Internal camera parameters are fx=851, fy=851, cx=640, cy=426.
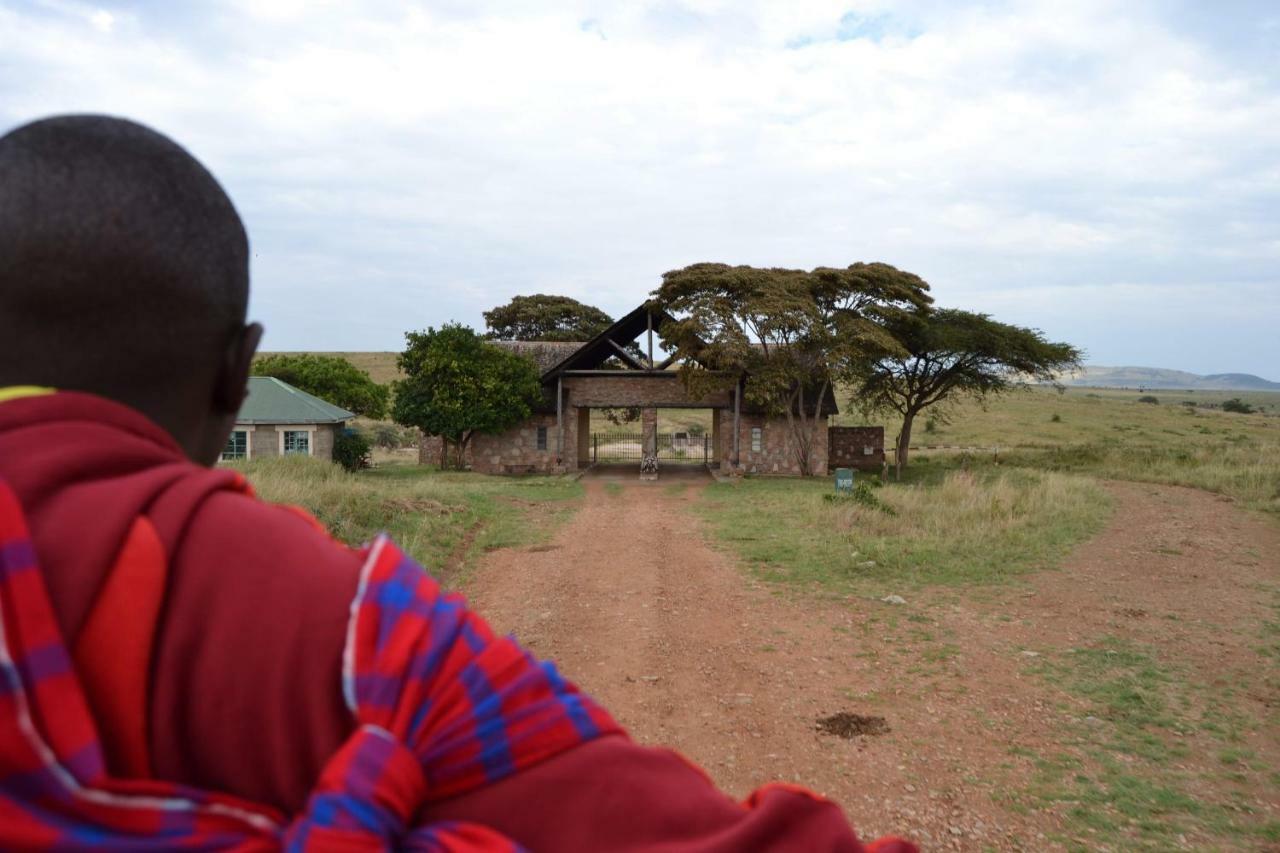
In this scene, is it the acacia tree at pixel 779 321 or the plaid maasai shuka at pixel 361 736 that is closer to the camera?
the plaid maasai shuka at pixel 361 736

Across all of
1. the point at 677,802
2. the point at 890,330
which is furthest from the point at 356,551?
the point at 890,330

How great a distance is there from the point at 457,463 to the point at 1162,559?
2042 centimetres

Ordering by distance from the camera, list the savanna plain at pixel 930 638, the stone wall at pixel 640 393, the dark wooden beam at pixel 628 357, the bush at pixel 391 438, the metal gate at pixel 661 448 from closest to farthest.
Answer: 1. the savanna plain at pixel 930 638
2. the stone wall at pixel 640 393
3. the dark wooden beam at pixel 628 357
4. the metal gate at pixel 661 448
5. the bush at pixel 391 438

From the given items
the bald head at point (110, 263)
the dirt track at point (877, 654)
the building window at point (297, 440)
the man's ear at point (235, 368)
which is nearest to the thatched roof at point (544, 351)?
the building window at point (297, 440)

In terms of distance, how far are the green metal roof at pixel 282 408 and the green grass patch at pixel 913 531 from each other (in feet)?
43.1

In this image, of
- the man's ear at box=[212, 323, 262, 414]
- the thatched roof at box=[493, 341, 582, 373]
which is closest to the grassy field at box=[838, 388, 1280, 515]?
the thatched roof at box=[493, 341, 582, 373]

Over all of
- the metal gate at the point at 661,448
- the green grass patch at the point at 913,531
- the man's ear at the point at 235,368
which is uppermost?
the man's ear at the point at 235,368

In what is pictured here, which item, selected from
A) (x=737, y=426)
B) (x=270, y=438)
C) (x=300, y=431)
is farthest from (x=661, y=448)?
(x=270, y=438)

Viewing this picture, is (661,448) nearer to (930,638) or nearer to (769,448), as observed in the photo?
(769,448)

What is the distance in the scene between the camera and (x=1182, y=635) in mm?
7875

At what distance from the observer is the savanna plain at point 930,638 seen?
4.77 metres

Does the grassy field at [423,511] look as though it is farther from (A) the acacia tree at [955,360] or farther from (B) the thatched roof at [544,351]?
(A) the acacia tree at [955,360]

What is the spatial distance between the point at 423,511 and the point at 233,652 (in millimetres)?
13210

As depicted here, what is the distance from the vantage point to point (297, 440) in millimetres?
25203
